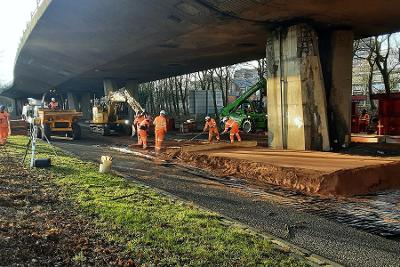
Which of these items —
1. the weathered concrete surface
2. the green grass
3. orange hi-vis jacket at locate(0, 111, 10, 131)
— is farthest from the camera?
orange hi-vis jacket at locate(0, 111, 10, 131)

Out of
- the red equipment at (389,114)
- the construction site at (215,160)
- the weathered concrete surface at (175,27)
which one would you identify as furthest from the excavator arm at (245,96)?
the red equipment at (389,114)

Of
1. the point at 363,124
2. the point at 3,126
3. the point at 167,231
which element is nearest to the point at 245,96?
the point at 363,124

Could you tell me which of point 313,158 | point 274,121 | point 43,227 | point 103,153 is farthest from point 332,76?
point 43,227

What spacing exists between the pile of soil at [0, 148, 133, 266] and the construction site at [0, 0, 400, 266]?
0.03 meters

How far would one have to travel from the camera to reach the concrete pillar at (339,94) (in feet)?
60.5

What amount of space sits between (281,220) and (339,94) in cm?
1191

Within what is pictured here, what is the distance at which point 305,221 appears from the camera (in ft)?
25.7

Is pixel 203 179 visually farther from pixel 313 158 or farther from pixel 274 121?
pixel 274 121

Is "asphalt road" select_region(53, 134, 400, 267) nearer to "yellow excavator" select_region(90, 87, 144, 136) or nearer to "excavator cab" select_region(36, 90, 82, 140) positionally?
"excavator cab" select_region(36, 90, 82, 140)

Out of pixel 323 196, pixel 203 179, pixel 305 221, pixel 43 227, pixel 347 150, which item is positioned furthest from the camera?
pixel 347 150

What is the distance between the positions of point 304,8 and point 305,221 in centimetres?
990

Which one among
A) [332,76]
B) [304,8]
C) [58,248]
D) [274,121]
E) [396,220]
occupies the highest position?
[304,8]

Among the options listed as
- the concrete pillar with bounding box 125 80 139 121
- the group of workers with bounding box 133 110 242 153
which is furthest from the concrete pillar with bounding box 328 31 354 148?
the concrete pillar with bounding box 125 80 139 121

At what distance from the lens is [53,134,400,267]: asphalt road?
6.06m
